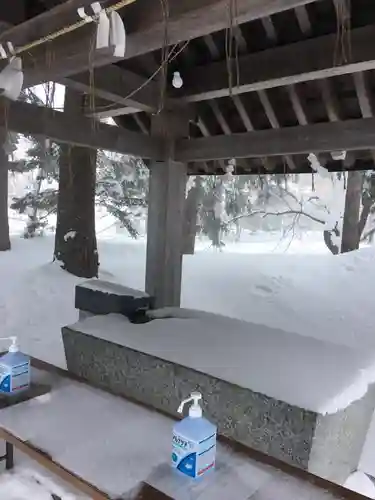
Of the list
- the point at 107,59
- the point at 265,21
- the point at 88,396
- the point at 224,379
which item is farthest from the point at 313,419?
the point at 265,21

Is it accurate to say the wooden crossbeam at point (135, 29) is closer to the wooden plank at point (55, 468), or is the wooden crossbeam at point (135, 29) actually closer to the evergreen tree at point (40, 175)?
the wooden plank at point (55, 468)

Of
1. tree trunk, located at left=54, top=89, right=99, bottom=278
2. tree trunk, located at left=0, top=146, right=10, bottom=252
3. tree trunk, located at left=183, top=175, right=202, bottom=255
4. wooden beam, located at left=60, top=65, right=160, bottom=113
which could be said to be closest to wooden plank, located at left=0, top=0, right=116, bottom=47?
wooden beam, located at left=60, top=65, right=160, bottom=113

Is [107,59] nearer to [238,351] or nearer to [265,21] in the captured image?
[265,21]

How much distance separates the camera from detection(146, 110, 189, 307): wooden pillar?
12.6 ft

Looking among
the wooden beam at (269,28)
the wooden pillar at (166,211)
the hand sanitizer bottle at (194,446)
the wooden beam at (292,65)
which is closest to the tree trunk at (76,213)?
the wooden pillar at (166,211)

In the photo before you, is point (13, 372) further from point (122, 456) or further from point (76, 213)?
point (76, 213)

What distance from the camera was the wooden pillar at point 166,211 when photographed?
3.85 metres

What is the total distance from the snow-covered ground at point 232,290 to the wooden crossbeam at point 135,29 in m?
2.30

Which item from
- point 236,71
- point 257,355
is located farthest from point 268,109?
point 257,355

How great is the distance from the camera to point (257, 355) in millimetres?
2402

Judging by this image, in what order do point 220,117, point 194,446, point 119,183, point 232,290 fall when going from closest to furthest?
point 194,446, point 220,117, point 232,290, point 119,183

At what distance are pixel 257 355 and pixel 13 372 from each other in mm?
1222

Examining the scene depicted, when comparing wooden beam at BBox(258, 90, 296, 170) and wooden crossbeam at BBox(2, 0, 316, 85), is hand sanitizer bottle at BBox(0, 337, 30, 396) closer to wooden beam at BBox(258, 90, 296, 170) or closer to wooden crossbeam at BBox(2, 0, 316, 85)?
wooden crossbeam at BBox(2, 0, 316, 85)

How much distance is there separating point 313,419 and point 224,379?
44 cm
